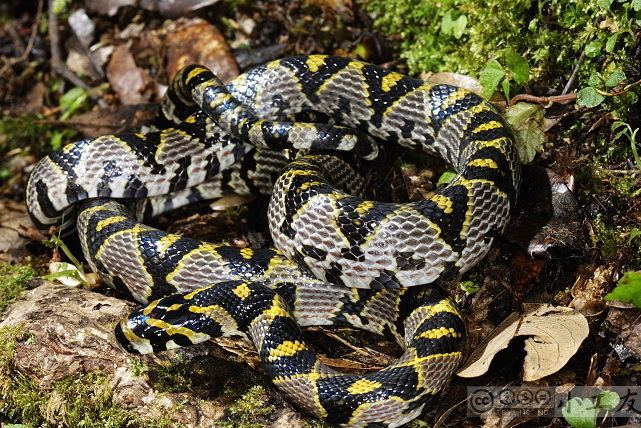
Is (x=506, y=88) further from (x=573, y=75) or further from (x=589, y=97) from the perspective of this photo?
(x=589, y=97)

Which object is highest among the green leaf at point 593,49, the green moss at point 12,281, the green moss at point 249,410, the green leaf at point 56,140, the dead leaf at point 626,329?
the green leaf at point 593,49

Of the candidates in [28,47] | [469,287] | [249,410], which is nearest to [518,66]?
[469,287]

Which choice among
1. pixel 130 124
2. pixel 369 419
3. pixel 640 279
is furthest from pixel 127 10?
pixel 640 279

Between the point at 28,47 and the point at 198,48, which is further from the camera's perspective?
the point at 28,47

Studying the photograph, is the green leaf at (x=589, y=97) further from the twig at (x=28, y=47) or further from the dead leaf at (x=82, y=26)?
the twig at (x=28, y=47)

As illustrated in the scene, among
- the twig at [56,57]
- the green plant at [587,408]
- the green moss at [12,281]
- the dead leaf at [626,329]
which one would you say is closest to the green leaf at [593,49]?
the dead leaf at [626,329]

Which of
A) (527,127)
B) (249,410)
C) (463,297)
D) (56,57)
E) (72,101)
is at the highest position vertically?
(527,127)

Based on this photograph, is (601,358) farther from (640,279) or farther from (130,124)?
(130,124)
